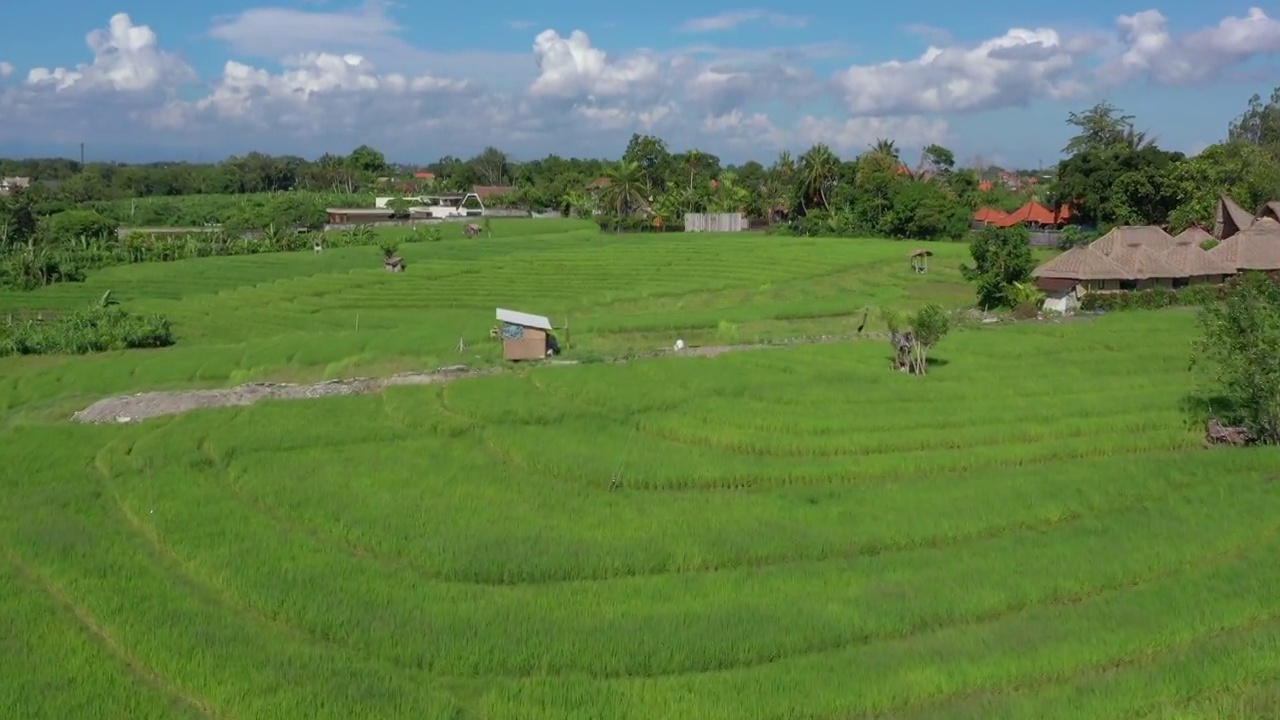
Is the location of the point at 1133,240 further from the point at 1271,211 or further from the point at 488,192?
the point at 488,192

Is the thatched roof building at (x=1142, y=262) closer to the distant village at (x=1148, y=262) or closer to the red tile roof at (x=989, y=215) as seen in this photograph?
the distant village at (x=1148, y=262)

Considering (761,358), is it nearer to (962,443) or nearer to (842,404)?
(842,404)

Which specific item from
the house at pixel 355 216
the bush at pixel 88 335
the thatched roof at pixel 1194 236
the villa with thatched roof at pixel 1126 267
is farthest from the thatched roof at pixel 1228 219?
the house at pixel 355 216

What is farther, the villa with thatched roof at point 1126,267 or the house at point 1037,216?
the house at point 1037,216

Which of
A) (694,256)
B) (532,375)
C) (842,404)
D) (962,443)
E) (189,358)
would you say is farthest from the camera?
(694,256)

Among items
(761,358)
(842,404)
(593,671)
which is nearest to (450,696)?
(593,671)

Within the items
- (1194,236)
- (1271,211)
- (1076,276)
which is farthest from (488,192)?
(1076,276)

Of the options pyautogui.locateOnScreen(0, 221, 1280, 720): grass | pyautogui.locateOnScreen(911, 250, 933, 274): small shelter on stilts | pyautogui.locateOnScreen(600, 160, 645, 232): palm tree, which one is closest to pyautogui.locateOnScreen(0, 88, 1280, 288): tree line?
pyautogui.locateOnScreen(600, 160, 645, 232): palm tree
